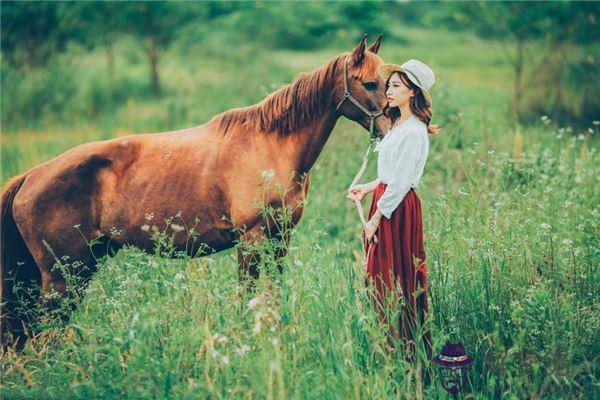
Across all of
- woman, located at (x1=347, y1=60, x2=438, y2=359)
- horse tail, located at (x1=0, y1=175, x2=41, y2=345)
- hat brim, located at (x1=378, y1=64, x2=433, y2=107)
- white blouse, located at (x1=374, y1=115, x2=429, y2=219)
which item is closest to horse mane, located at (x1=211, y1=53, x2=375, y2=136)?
hat brim, located at (x1=378, y1=64, x2=433, y2=107)

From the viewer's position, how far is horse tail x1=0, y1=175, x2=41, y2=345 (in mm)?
4734

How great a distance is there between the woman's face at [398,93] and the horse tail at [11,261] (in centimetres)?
297

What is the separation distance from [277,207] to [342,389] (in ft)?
4.90

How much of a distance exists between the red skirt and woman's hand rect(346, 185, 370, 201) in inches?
5.3

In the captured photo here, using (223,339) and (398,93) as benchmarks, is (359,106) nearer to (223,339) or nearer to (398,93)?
(398,93)

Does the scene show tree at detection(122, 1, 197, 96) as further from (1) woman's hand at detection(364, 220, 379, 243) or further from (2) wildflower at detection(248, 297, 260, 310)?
(2) wildflower at detection(248, 297, 260, 310)

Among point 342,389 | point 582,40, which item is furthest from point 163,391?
point 582,40

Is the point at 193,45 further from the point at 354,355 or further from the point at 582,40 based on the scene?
the point at 354,355

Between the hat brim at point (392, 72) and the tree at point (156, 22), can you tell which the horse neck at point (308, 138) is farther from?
the tree at point (156, 22)

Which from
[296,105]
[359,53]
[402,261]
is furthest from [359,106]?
[402,261]

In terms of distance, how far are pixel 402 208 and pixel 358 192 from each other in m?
0.40

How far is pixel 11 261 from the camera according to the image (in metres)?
4.86

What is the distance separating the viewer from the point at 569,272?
14.2 feet

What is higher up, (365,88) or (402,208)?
(365,88)
